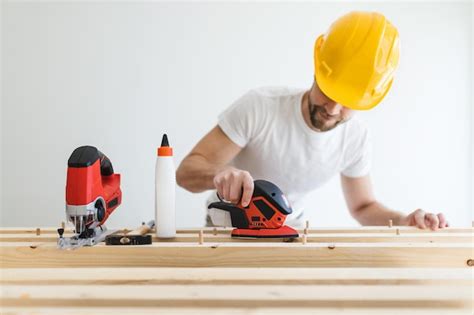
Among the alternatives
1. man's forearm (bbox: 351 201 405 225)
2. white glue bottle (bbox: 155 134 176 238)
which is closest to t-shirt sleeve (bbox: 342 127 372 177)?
man's forearm (bbox: 351 201 405 225)

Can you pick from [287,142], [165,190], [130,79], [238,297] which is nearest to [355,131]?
[287,142]

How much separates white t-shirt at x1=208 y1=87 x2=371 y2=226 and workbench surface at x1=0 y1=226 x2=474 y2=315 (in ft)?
3.29

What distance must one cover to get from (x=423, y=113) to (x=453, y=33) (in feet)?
2.55

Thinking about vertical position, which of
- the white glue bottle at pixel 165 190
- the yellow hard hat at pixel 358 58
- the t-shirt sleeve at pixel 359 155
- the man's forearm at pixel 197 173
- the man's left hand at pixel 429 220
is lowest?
the man's left hand at pixel 429 220

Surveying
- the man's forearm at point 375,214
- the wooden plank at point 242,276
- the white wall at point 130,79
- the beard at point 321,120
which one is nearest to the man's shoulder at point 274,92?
the beard at point 321,120

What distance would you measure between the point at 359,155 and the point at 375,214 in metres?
0.33

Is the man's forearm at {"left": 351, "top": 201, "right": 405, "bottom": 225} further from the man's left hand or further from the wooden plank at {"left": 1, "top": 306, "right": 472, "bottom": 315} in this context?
the wooden plank at {"left": 1, "top": 306, "right": 472, "bottom": 315}

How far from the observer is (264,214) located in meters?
1.61

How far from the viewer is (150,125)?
4.34 metres

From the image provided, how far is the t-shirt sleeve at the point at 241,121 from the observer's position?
249 cm

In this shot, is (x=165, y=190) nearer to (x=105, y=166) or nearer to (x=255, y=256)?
(x=105, y=166)

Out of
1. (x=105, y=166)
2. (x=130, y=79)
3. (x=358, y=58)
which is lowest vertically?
(x=105, y=166)

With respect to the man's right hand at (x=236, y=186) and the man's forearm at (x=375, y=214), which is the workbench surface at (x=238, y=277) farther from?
the man's forearm at (x=375, y=214)

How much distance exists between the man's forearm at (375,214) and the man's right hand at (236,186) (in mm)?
1082
